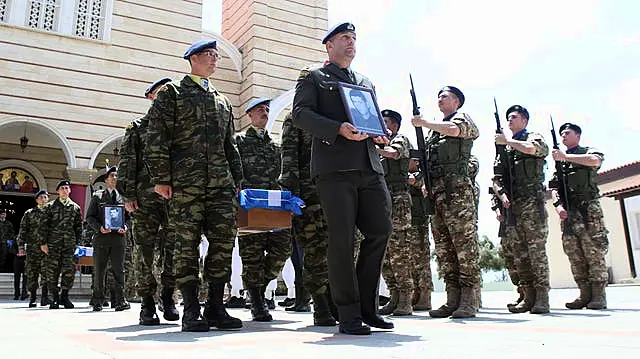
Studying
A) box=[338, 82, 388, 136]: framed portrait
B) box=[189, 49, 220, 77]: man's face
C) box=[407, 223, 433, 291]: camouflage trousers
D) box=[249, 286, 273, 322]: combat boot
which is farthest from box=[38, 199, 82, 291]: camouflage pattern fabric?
box=[338, 82, 388, 136]: framed portrait

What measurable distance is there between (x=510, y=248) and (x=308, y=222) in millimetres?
2417

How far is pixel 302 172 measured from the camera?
4.26 m

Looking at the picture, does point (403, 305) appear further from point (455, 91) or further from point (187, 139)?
point (187, 139)

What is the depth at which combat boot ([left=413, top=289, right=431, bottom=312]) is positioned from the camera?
5934 mm

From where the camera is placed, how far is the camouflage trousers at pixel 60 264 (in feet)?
26.2

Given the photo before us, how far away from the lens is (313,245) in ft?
13.2

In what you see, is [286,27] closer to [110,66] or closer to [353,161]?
[110,66]

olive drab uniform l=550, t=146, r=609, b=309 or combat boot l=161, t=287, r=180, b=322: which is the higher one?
olive drab uniform l=550, t=146, r=609, b=309

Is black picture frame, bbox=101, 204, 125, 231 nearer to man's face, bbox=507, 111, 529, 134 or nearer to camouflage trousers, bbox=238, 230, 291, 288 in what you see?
camouflage trousers, bbox=238, 230, 291, 288

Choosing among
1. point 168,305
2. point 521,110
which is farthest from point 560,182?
point 168,305

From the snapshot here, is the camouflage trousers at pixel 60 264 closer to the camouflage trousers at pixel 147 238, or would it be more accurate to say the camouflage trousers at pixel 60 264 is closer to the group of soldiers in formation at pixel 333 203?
the group of soldiers in formation at pixel 333 203

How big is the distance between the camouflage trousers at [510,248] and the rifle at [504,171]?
4.4 inches

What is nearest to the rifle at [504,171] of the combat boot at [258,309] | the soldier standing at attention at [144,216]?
the combat boot at [258,309]

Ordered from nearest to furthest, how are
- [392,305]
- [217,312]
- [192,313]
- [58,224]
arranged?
[192,313]
[217,312]
[392,305]
[58,224]
